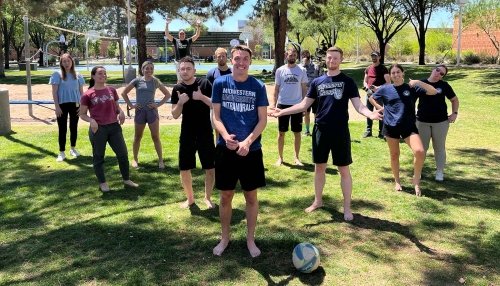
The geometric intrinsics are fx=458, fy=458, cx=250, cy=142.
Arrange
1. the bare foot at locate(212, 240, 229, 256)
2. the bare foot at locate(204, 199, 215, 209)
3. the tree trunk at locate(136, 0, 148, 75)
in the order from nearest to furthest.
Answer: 1. the bare foot at locate(212, 240, 229, 256)
2. the bare foot at locate(204, 199, 215, 209)
3. the tree trunk at locate(136, 0, 148, 75)

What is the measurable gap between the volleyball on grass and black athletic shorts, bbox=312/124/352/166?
4.56 ft

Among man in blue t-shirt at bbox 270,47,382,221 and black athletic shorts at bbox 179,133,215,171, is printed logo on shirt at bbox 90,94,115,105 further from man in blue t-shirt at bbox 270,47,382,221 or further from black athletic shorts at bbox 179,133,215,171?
man in blue t-shirt at bbox 270,47,382,221

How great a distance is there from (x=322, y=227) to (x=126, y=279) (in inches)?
84.3

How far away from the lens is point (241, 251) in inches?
169

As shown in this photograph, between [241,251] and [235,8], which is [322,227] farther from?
[235,8]

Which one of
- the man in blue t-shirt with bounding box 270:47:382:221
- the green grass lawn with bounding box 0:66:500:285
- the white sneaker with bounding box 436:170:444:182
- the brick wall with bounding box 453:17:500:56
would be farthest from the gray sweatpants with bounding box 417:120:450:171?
the brick wall with bounding box 453:17:500:56

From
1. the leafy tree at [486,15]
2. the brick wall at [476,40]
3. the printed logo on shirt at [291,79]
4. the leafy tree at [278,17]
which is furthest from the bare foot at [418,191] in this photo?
the brick wall at [476,40]

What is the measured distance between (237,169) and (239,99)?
1.99 ft

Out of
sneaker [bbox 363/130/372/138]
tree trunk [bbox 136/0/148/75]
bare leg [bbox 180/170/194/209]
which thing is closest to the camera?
bare leg [bbox 180/170/194/209]

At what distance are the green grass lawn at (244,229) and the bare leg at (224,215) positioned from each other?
3.5 inches

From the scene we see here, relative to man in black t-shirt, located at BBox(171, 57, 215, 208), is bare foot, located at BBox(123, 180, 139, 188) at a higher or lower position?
lower

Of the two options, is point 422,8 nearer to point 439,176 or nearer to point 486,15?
point 486,15

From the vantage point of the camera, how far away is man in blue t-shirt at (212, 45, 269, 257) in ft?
12.7

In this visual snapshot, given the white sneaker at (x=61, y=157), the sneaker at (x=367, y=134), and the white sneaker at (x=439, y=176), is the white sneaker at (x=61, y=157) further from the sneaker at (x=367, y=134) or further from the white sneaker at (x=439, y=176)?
the white sneaker at (x=439, y=176)
